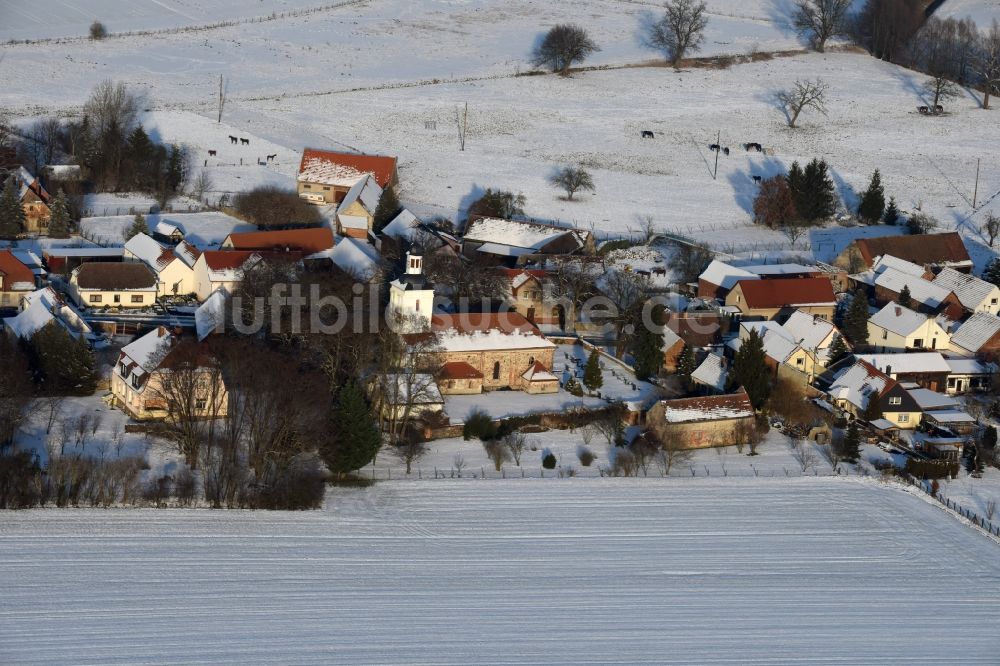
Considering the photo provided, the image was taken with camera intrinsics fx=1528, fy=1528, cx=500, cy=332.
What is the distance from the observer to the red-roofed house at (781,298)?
53781 mm

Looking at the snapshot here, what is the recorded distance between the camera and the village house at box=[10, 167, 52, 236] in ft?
195

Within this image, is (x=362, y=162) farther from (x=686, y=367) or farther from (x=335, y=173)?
(x=686, y=367)

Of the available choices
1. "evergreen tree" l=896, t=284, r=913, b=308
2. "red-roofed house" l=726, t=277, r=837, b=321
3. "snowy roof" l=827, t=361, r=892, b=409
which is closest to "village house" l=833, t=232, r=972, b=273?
"evergreen tree" l=896, t=284, r=913, b=308

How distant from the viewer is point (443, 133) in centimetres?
7556

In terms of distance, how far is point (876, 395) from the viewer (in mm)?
45750

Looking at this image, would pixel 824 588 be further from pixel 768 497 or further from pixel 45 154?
pixel 45 154

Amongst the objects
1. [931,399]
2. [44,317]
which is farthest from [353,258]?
[931,399]

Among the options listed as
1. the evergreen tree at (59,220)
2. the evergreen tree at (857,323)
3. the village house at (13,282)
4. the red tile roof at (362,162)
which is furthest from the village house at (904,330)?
the evergreen tree at (59,220)

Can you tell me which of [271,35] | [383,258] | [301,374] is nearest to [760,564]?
[301,374]

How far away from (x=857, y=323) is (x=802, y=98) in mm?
30990

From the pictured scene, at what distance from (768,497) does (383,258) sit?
20.8 meters

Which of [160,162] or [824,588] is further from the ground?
[160,162]

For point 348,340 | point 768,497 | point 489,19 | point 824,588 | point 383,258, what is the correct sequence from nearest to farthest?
point 824,588 < point 768,497 < point 348,340 < point 383,258 < point 489,19

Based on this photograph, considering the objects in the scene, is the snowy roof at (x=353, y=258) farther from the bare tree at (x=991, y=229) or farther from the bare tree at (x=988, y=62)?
the bare tree at (x=988, y=62)
